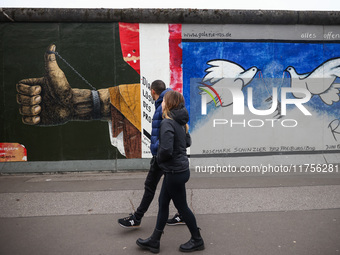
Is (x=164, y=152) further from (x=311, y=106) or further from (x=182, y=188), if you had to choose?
(x=311, y=106)

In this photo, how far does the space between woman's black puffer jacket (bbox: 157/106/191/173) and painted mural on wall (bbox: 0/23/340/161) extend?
4.62 m

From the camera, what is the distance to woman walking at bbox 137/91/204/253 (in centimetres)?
337

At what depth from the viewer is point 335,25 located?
326 inches

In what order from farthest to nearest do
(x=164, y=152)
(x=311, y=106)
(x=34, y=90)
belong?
(x=311, y=106), (x=34, y=90), (x=164, y=152)

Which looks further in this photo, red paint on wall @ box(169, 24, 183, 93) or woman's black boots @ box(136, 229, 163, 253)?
red paint on wall @ box(169, 24, 183, 93)

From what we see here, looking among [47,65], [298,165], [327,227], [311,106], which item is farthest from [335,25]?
[47,65]

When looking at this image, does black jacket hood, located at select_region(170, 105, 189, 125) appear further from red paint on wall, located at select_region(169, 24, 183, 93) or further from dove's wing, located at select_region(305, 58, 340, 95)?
dove's wing, located at select_region(305, 58, 340, 95)

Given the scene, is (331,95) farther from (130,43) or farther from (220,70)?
(130,43)

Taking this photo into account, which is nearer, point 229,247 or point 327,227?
point 229,247

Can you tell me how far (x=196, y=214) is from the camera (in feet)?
15.8

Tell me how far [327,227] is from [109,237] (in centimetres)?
303

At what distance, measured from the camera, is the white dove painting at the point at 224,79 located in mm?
8148
